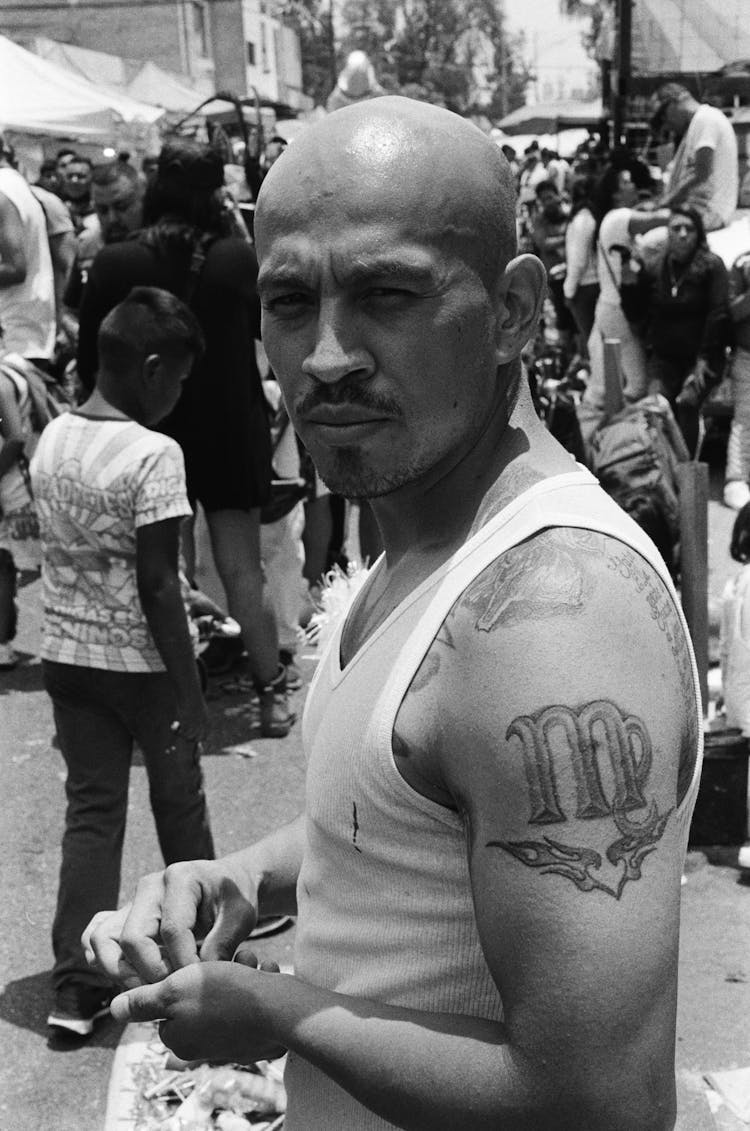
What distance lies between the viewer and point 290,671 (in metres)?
5.96

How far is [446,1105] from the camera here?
1099 mm

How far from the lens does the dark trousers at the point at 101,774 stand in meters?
3.59

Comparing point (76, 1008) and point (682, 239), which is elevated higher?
point (682, 239)

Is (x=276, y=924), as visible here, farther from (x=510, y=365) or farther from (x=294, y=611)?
(x=510, y=365)

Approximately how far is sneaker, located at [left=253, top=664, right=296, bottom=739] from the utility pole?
7411mm

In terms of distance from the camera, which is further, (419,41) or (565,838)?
(419,41)

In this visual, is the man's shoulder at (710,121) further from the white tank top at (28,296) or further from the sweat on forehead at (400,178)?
the sweat on forehead at (400,178)

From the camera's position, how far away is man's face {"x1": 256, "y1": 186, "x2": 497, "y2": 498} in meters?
1.21

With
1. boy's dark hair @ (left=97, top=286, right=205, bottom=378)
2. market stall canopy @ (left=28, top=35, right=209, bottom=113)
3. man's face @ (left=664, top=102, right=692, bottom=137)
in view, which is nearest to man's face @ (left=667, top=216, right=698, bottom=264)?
man's face @ (left=664, top=102, right=692, bottom=137)

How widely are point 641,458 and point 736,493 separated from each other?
395 centimetres

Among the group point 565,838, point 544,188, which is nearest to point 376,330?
point 565,838

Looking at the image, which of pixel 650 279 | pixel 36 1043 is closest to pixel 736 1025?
pixel 36 1043

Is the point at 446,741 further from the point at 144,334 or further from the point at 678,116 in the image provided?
the point at 678,116

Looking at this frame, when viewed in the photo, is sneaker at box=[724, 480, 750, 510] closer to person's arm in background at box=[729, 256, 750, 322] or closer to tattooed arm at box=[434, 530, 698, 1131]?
person's arm in background at box=[729, 256, 750, 322]
